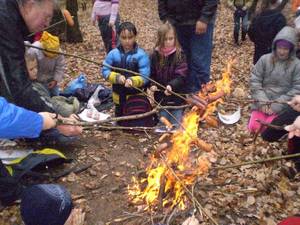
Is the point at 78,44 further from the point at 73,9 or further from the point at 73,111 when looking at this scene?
the point at 73,111

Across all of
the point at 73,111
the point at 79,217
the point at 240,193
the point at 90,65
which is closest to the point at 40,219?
the point at 79,217

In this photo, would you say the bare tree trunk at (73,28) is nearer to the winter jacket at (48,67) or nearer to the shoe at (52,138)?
the winter jacket at (48,67)

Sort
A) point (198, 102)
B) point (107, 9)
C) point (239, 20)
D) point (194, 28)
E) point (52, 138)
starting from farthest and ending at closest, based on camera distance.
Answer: point (239, 20) → point (107, 9) → point (194, 28) → point (52, 138) → point (198, 102)

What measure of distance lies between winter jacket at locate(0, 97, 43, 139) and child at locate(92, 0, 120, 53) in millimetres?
5522

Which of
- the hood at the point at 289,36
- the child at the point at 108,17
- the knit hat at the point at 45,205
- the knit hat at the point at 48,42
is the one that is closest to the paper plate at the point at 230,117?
the hood at the point at 289,36

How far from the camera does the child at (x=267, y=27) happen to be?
7.20 m

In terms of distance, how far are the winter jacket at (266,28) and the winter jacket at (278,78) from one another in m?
1.58

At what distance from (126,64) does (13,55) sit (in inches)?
104

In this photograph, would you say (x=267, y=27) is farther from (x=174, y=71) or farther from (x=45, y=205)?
(x=45, y=205)

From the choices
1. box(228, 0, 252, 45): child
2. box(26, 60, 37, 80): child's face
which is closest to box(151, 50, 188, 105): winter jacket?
box(26, 60, 37, 80): child's face

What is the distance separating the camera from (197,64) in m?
6.23

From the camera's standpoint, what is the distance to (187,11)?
19.5ft

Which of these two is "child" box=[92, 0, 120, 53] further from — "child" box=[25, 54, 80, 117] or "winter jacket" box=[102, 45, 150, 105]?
"child" box=[25, 54, 80, 117]

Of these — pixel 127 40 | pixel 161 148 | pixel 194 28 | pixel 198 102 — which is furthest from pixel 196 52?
pixel 161 148
